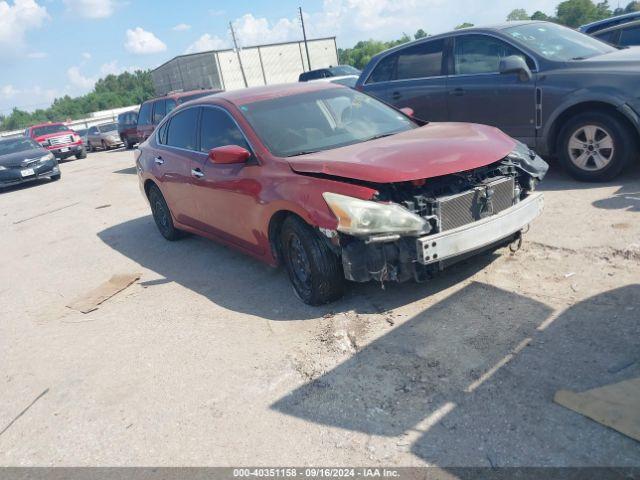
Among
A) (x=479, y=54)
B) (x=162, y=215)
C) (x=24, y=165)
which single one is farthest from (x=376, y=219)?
(x=24, y=165)

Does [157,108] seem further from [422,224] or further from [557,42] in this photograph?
[422,224]

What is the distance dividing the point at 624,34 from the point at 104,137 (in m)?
24.5

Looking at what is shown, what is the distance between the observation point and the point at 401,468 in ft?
8.54

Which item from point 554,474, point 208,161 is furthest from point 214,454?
point 208,161

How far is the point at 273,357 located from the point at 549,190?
4.26m

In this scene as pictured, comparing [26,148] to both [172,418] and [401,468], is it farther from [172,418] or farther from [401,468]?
[401,468]

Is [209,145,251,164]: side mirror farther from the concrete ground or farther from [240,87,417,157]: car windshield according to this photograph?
the concrete ground

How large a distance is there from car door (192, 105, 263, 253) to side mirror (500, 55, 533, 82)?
3.38 m

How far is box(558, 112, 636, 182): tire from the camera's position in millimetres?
6000

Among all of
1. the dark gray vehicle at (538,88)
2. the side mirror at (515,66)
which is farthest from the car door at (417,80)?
the side mirror at (515,66)

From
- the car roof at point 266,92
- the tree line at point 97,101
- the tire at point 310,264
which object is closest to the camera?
the tire at point 310,264

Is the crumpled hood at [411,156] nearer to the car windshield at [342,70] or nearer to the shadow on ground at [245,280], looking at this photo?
the shadow on ground at [245,280]

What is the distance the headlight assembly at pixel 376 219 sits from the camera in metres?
3.71

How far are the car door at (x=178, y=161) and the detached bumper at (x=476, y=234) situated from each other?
2.99 metres
